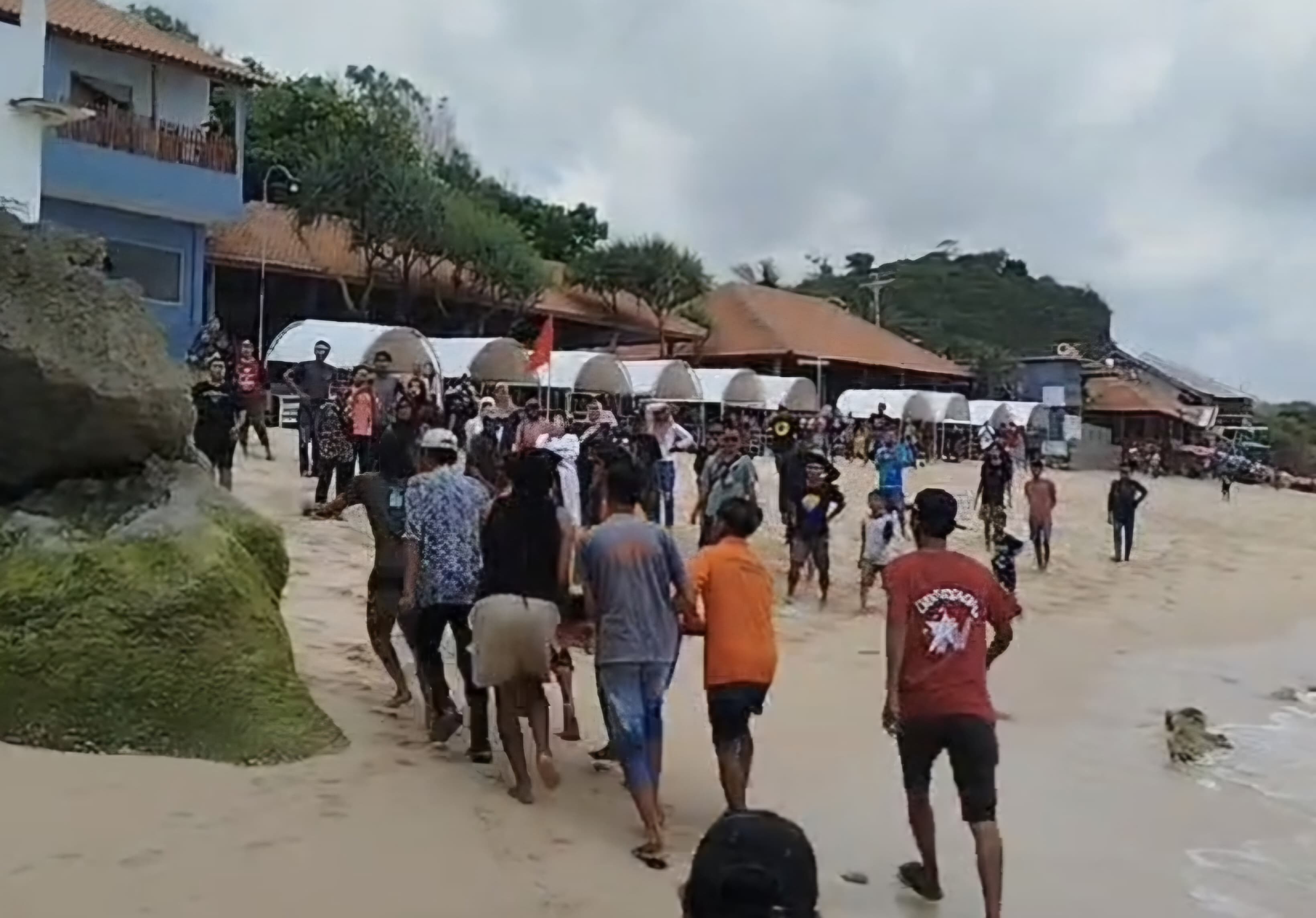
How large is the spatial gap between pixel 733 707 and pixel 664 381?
86.9 feet

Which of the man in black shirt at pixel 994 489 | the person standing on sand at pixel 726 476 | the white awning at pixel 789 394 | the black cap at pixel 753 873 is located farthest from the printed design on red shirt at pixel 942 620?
the white awning at pixel 789 394

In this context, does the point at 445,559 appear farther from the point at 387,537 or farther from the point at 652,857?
the point at 652,857

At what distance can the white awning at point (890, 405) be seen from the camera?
39.4m

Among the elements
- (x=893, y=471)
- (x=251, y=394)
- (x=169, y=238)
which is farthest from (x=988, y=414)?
(x=251, y=394)

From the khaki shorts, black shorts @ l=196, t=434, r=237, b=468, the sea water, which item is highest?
black shorts @ l=196, t=434, r=237, b=468

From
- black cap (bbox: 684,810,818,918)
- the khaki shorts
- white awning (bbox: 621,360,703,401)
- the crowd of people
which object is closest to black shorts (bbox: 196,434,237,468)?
the crowd of people

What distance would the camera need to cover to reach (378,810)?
670 cm

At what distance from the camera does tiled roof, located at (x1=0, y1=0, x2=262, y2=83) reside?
25.7m

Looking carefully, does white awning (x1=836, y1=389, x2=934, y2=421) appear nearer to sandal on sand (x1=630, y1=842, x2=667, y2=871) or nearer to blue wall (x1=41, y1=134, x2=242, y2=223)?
blue wall (x1=41, y1=134, x2=242, y2=223)

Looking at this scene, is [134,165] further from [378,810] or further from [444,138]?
[444,138]

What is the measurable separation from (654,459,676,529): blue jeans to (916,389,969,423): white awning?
22.6m

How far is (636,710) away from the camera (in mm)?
6703

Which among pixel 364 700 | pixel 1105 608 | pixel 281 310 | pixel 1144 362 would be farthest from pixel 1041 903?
pixel 1144 362

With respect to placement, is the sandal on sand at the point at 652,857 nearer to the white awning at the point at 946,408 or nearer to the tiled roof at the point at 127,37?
the tiled roof at the point at 127,37
